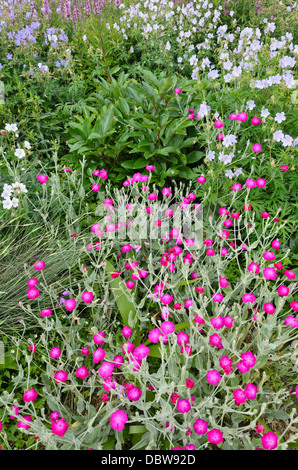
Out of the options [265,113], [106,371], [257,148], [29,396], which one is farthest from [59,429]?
[265,113]

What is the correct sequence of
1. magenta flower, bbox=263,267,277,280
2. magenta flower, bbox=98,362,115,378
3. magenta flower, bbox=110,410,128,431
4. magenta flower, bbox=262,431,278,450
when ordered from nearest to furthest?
magenta flower, bbox=262,431,278,450, magenta flower, bbox=110,410,128,431, magenta flower, bbox=98,362,115,378, magenta flower, bbox=263,267,277,280

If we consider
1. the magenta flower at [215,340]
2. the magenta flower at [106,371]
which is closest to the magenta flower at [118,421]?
the magenta flower at [106,371]

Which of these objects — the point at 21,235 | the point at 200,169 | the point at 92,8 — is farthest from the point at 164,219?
the point at 92,8

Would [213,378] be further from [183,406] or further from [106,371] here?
[106,371]

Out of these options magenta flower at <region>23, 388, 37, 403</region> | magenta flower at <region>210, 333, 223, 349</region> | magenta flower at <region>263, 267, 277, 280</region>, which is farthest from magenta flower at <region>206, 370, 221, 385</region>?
magenta flower at <region>23, 388, 37, 403</region>

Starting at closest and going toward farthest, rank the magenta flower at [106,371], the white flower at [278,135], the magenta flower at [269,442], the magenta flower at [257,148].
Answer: the magenta flower at [269,442]
the magenta flower at [106,371]
the white flower at [278,135]
the magenta flower at [257,148]

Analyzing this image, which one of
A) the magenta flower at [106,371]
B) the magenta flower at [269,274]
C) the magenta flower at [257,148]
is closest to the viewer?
the magenta flower at [106,371]

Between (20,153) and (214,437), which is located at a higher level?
(20,153)

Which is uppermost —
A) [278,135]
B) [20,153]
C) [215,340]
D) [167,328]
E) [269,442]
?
[278,135]

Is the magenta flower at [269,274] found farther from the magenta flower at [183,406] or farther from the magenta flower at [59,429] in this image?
the magenta flower at [59,429]

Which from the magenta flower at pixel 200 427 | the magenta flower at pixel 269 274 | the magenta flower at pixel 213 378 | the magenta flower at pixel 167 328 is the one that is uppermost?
the magenta flower at pixel 269 274

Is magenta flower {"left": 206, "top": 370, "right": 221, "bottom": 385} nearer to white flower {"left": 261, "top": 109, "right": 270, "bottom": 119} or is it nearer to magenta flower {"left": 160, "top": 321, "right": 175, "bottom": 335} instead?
magenta flower {"left": 160, "top": 321, "right": 175, "bottom": 335}

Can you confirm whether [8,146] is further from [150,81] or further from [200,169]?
[200,169]

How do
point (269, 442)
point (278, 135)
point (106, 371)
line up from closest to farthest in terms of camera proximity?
point (269, 442) < point (106, 371) < point (278, 135)
